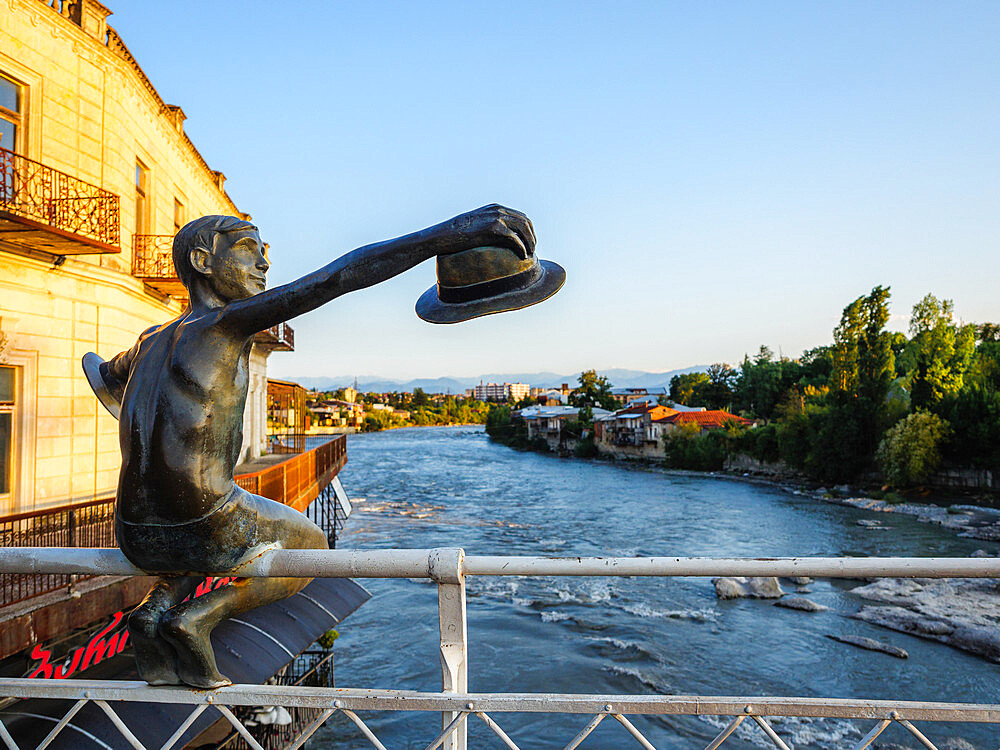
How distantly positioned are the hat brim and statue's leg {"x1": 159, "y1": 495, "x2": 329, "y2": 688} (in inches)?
29.1

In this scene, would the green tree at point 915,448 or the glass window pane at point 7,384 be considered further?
the green tree at point 915,448

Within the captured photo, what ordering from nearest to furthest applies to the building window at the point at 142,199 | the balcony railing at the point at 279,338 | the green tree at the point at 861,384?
the building window at the point at 142,199 < the balcony railing at the point at 279,338 < the green tree at the point at 861,384

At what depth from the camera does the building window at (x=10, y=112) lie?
850 centimetres

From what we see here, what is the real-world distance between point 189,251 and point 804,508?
108 ft

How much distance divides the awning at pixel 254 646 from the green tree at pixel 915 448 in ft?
115

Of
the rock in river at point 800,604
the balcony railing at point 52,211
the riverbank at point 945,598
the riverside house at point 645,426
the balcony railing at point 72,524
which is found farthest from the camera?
the riverside house at point 645,426

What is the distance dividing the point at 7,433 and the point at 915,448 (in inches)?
1377

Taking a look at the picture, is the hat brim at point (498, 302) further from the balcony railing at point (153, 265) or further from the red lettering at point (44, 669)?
the balcony railing at point (153, 265)

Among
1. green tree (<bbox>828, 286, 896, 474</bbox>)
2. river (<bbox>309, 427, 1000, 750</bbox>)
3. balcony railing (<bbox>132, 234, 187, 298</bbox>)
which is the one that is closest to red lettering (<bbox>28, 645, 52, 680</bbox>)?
river (<bbox>309, 427, 1000, 750</bbox>)

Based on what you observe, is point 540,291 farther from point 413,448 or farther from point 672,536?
point 413,448

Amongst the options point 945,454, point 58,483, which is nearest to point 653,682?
point 58,483

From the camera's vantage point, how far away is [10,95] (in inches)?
340

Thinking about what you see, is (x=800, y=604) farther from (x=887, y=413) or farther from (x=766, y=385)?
(x=766, y=385)

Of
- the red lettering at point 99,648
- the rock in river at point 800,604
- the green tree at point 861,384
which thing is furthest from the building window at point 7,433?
the green tree at point 861,384
